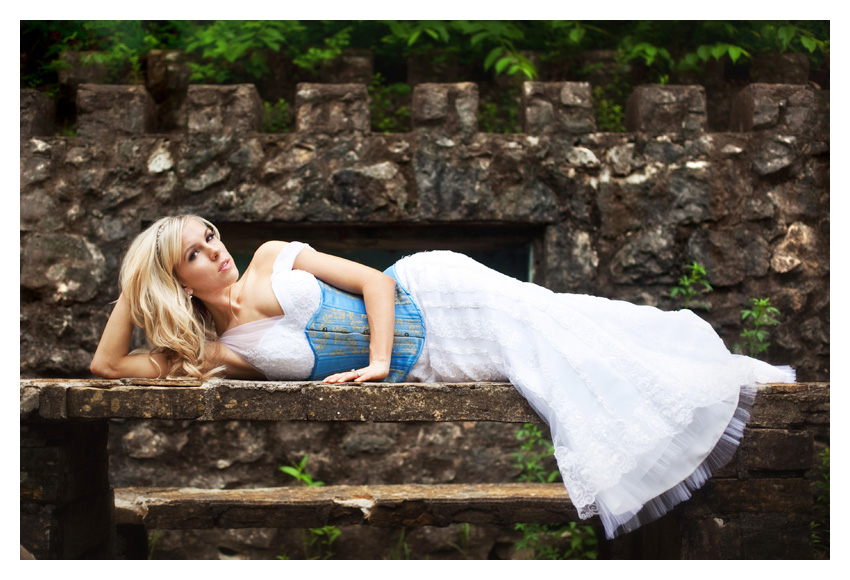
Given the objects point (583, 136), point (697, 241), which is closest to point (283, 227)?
point (583, 136)

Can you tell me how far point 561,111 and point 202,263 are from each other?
2.10 meters

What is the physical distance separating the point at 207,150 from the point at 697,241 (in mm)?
2576

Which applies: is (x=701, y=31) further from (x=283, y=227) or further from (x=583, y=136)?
(x=283, y=227)

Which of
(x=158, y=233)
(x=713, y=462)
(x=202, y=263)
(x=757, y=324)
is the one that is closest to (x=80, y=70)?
(x=158, y=233)

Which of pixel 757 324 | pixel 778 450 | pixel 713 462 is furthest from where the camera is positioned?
pixel 757 324

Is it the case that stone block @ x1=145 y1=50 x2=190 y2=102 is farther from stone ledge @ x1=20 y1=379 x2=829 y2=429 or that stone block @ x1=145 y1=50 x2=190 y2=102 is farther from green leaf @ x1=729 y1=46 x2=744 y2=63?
green leaf @ x1=729 y1=46 x2=744 y2=63

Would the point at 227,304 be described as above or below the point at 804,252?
below

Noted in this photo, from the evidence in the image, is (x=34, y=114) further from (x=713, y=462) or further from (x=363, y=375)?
(x=713, y=462)

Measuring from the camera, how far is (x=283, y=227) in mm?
3748

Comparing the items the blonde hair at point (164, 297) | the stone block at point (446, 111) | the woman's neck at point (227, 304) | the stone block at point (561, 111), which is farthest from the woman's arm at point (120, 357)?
the stone block at point (561, 111)

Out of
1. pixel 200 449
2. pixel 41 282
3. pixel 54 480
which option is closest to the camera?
pixel 54 480

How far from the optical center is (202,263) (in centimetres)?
247

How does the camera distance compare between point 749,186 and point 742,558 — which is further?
point 749,186

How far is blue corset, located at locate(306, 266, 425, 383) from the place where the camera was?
2.50 meters
